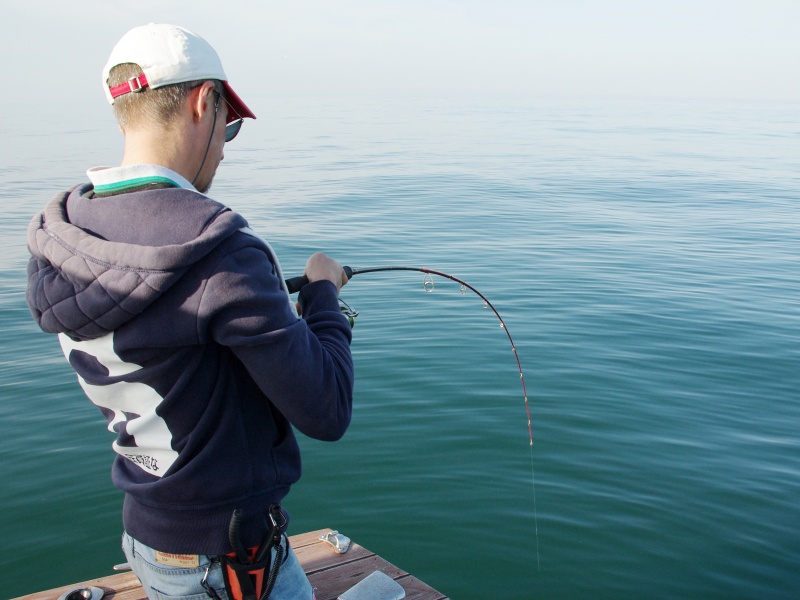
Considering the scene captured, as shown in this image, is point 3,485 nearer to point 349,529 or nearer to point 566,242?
point 349,529

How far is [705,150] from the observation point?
2823 centimetres

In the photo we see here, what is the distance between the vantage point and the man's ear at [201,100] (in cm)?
156

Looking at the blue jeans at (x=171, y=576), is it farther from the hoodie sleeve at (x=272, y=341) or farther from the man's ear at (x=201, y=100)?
the man's ear at (x=201, y=100)

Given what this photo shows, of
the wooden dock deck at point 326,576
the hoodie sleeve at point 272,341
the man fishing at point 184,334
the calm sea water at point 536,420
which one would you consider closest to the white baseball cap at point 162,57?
the man fishing at point 184,334

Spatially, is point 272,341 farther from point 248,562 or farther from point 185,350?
point 248,562

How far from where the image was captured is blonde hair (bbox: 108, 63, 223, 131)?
1.52m

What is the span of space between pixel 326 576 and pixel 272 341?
7.22 feet

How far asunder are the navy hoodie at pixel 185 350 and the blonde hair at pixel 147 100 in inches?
5.5

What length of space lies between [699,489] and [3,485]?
14.7 ft

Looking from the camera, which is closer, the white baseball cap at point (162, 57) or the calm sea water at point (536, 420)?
the white baseball cap at point (162, 57)

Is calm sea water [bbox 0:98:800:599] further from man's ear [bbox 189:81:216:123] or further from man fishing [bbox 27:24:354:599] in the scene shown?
man's ear [bbox 189:81:216:123]

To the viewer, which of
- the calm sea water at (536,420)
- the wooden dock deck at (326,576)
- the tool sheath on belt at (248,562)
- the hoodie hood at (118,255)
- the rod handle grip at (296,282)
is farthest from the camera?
the calm sea water at (536,420)

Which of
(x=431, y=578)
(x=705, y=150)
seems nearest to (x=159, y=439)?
(x=431, y=578)

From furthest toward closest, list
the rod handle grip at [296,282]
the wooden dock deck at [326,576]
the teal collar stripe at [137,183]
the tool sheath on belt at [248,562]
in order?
the wooden dock deck at [326,576], the rod handle grip at [296,282], the tool sheath on belt at [248,562], the teal collar stripe at [137,183]
